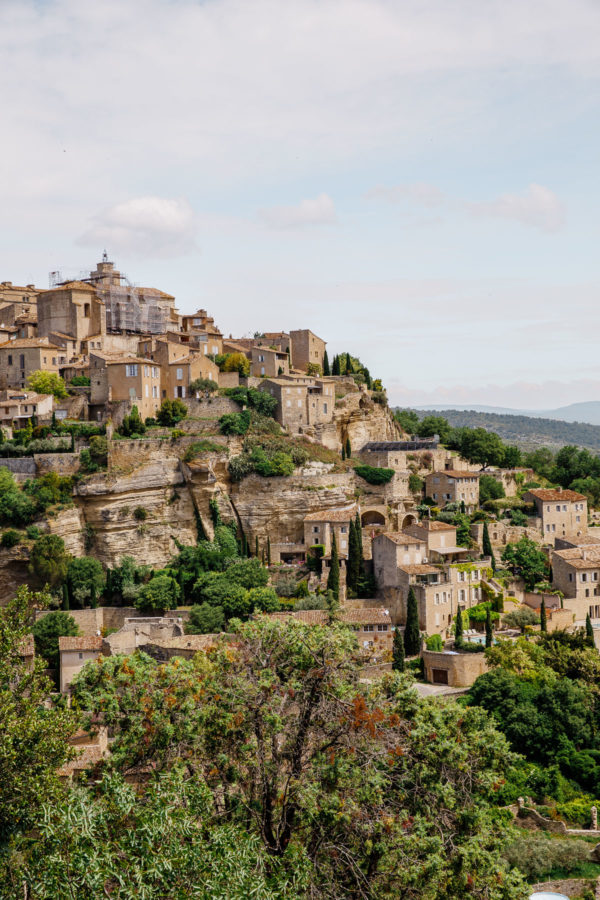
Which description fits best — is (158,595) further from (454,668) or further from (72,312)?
(72,312)

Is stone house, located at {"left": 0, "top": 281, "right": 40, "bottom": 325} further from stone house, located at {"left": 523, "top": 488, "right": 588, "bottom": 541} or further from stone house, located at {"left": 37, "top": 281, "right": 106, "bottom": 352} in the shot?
stone house, located at {"left": 523, "top": 488, "right": 588, "bottom": 541}

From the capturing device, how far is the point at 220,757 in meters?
18.9

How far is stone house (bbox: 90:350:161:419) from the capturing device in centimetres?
4953

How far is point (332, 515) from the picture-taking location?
46.1 m

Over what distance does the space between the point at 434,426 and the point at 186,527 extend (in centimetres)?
2397

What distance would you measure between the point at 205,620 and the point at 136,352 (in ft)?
74.1

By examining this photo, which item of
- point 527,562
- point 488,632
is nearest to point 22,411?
point 488,632

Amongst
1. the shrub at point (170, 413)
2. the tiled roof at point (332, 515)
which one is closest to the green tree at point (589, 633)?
A: the tiled roof at point (332, 515)

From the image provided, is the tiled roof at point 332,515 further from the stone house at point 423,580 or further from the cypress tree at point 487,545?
the cypress tree at point 487,545

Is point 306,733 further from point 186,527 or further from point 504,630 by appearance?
point 186,527

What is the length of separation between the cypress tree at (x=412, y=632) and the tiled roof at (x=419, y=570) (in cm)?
208

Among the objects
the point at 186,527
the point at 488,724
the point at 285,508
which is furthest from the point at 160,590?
the point at 488,724

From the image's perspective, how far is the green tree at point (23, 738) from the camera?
59.9 feet

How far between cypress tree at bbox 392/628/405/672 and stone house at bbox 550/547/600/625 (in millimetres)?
10867
